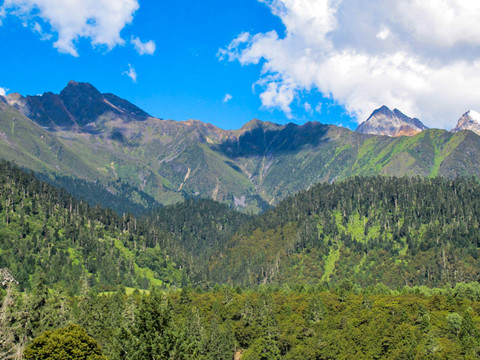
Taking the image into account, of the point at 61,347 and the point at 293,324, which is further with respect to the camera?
the point at 293,324

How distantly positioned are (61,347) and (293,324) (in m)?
92.5

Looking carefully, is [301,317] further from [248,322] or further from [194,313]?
[194,313]

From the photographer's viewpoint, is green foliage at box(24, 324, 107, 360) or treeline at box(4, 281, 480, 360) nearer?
green foliage at box(24, 324, 107, 360)

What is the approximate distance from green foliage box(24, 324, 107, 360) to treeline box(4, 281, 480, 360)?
5380 mm

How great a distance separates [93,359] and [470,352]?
77.5 meters

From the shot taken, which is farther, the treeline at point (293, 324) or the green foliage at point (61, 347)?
the treeline at point (293, 324)

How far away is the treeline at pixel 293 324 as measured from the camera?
99.3 m

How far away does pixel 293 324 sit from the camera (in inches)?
5472

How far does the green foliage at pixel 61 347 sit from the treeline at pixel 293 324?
538 centimetres

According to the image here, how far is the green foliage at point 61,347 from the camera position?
57625 mm

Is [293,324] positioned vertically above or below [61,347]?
above

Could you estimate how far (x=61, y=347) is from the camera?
58656mm

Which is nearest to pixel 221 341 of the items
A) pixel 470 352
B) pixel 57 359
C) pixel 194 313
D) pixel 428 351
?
pixel 194 313

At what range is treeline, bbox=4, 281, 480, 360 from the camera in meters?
99.3
